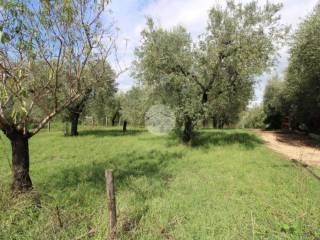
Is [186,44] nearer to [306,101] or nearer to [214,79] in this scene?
[214,79]

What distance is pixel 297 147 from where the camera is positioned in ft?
47.3

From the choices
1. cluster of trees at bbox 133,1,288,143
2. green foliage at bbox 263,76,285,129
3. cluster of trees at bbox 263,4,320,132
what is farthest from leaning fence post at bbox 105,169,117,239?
green foliage at bbox 263,76,285,129

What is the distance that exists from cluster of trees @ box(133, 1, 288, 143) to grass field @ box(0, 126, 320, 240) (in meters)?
2.98

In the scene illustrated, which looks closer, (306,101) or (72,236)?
(72,236)

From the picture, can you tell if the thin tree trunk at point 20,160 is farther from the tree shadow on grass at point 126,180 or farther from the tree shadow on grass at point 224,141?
the tree shadow on grass at point 224,141

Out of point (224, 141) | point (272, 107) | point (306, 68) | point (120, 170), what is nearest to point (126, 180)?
point (120, 170)

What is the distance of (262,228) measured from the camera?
452 cm

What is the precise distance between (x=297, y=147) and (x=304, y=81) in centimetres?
433

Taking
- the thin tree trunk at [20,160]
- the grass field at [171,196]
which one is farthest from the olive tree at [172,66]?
the thin tree trunk at [20,160]

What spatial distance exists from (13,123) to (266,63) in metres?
12.6

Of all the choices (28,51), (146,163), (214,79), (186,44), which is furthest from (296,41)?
(28,51)

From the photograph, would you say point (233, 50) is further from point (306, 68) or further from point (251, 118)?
point (251, 118)

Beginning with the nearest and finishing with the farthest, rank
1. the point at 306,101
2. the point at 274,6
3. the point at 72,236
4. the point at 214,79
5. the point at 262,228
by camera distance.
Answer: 1. the point at 72,236
2. the point at 262,228
3. the point at 274,6
4. the point at 214,79
5. the point at 306,101

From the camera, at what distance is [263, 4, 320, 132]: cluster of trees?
43.3ft
